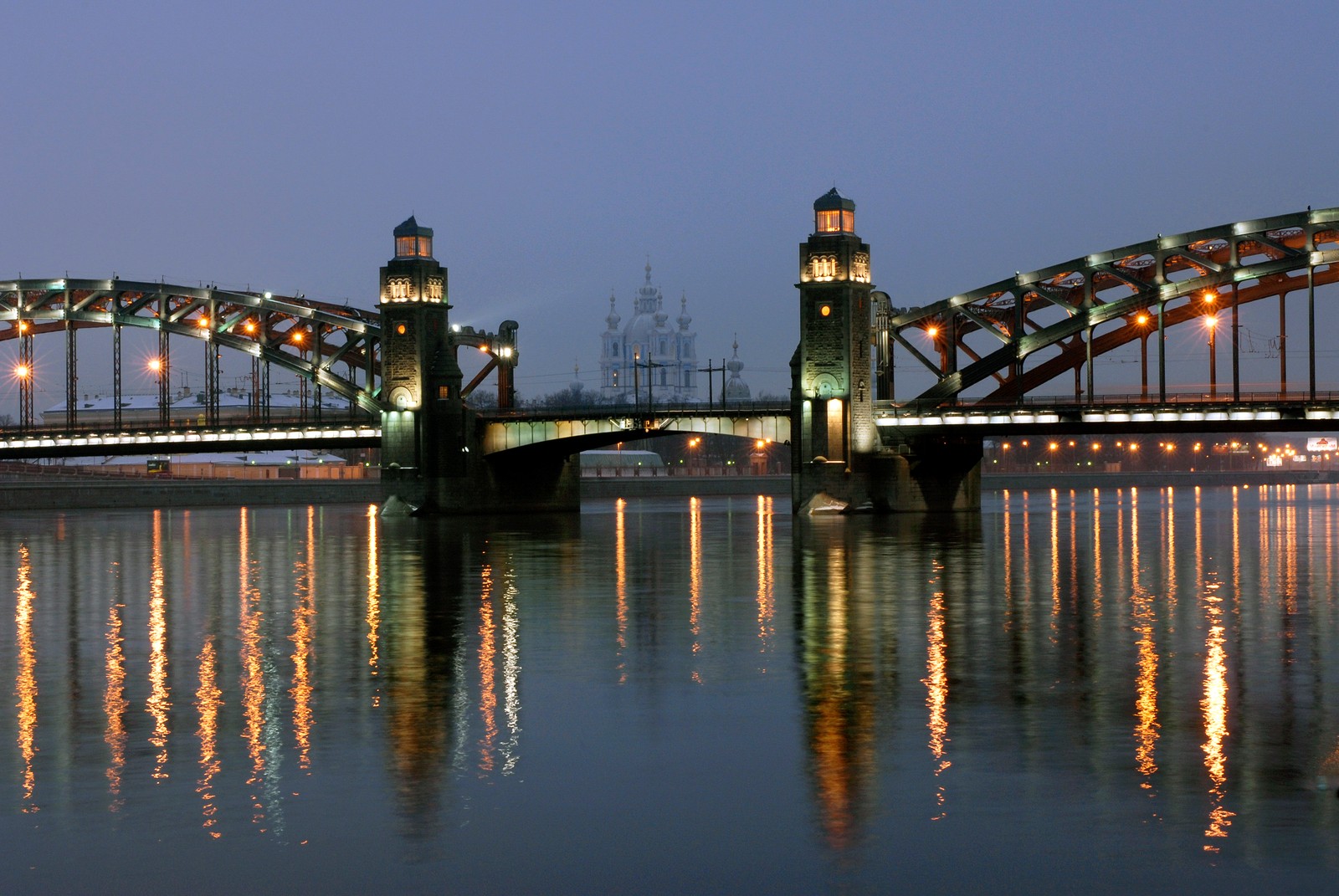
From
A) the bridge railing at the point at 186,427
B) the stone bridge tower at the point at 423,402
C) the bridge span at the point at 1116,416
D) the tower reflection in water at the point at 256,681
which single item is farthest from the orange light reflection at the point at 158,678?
the bridge railing at the point at 186,427

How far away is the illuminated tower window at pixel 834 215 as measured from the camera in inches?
3750

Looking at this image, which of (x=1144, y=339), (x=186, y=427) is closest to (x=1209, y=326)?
(x=1144, y=339)

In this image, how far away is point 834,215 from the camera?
95500 mm

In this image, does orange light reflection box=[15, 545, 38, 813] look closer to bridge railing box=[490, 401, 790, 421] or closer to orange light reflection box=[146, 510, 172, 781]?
orange light reflection box=[146, 510, 172, 781]

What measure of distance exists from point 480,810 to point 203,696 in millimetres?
7985

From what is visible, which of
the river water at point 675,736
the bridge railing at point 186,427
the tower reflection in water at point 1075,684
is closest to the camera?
the river water at point 675,736

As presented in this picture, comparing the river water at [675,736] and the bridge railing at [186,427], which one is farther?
the bridge railing at [186,427]

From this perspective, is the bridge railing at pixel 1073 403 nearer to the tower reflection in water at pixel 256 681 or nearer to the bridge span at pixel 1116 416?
the bridge span at pixel 1116 416

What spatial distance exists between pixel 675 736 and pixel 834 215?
79259 millimetres

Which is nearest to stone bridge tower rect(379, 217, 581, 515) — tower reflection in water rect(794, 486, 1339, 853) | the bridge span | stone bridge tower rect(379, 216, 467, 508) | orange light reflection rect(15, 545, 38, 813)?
stone bridge tower rect(379, 216, 467, 508)

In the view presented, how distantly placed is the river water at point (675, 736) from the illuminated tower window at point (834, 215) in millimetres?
56015

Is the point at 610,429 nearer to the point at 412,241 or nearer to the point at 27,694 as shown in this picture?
the point at 412,241

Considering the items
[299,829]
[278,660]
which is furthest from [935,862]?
[278,660]

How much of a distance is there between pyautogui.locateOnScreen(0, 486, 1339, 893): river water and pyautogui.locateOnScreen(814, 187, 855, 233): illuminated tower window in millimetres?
56015
